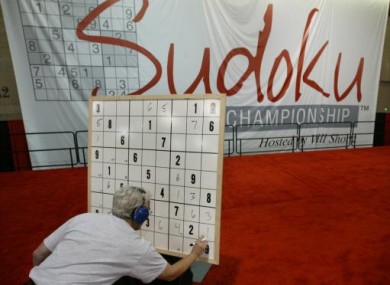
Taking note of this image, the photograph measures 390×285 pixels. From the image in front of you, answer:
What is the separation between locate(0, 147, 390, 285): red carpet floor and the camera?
79.9 inches

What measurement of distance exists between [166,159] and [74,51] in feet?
12.5

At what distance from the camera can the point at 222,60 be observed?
521cm

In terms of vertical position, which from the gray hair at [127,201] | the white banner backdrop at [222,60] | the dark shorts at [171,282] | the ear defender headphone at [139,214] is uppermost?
the white banner backdrop at [222,60]

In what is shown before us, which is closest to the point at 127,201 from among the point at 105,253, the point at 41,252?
the point at 105,253

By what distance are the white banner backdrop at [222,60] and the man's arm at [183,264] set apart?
12.7 feet

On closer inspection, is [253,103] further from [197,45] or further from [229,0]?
[229,0]

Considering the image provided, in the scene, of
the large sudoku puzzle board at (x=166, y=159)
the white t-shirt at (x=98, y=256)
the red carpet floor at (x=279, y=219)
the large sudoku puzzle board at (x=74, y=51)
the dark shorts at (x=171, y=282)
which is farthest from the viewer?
the large sudoku puzzle board at (x=74, y=51)

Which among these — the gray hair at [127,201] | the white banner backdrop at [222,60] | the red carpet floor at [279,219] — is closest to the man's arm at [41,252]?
the gray hair at [127,201]

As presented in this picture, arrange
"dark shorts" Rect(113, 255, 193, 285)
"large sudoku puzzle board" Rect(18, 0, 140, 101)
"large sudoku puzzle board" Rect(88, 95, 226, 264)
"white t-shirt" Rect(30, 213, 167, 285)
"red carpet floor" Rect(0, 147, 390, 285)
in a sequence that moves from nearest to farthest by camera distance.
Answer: "white t-shirt" Rect(30, 213, 167, 285) → "dark shorts" Rect(113, 255, 193, 285) → "large sudoku puzzle board" Rect(88, 95, 226, 264) → "red carpet floor" Rect(0, 147, 390, 285) → "large sudoku puzzle board" Rect(18, 0, 140, 101)

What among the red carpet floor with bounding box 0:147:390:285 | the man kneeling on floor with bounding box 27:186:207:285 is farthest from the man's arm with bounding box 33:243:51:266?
the red carpet floor with bounding box 0:147:390:285

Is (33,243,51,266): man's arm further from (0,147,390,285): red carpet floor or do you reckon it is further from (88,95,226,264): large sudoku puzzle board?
(0,147,390,285): red carpet floor

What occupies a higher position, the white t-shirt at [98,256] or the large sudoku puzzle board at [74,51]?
the large sudoku puzzle board at [74,51]

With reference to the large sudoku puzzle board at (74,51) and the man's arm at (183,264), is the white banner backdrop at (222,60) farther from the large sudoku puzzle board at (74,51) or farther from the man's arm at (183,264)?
the man's arm at (183,264)

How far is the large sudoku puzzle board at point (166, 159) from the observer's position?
147 centimetres
